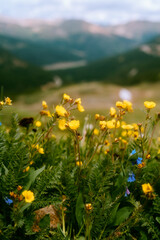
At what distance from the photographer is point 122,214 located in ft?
6.81

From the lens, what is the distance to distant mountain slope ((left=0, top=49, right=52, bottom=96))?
488 feet

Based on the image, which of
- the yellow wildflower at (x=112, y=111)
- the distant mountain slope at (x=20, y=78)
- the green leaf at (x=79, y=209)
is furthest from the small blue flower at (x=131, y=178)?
the distant mountain slope at (x=20, y=78)

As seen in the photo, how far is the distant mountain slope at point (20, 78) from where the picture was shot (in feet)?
488

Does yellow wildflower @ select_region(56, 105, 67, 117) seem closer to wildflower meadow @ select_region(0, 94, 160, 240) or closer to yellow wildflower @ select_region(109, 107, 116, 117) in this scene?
wildflower meadow @ select_region(0, 94, 160, 240)

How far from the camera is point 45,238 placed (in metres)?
1.87

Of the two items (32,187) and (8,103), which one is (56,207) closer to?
(32,187)

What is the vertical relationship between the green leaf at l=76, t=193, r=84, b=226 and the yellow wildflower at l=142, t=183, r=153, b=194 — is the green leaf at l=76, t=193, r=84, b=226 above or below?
above

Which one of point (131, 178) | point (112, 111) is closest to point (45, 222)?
point (131, 178)

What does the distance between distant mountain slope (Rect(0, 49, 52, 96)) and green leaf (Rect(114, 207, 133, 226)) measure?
142017 millimetres

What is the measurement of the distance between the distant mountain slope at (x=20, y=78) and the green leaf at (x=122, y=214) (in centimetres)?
14202

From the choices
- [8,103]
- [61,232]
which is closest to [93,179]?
[61,232]

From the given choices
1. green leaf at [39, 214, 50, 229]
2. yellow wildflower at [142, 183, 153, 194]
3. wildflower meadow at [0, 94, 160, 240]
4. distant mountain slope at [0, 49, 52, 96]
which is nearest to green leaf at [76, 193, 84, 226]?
wildflower meadow at [0, 94, 160, 240]

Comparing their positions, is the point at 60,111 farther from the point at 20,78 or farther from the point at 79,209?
the point at 20,78

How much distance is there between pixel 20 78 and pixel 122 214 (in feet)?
561
